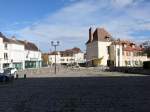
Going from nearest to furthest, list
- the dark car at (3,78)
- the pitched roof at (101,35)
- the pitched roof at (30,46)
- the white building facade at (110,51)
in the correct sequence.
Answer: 1. the dark car at (3,78)
2. the white building facade at (110,51)
3. the pitched roof at (101,35)
4. the pitched roof at (30,46)

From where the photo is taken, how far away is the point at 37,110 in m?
17.9

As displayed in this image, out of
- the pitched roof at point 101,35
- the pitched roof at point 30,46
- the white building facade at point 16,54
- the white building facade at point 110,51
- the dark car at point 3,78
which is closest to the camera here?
the dark car at point 3,78

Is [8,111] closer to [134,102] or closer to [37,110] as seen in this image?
[37,110]

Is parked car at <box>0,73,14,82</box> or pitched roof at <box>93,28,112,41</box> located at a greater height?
pitched roof at <box>93,28,112,41</box>

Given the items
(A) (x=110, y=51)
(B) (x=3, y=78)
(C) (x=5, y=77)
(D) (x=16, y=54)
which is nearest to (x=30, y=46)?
(D) (x=16, y=54)

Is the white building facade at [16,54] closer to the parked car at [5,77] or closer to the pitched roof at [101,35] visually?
the pitched roof at [101,35]

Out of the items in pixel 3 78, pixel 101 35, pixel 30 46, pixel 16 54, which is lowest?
pixel 3 78

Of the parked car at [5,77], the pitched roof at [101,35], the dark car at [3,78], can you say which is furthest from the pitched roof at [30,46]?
the dark car at [3,78]

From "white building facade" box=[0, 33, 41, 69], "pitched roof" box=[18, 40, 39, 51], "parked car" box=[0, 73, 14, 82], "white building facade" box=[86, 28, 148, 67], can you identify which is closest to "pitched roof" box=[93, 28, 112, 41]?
"white building facade" box=[86, 28, 148, 67]

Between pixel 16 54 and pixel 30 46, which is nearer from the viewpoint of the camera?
pixel 16 54

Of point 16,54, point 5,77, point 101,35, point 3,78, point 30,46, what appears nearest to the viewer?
point 3,78

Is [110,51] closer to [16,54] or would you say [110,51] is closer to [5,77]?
[16,54]

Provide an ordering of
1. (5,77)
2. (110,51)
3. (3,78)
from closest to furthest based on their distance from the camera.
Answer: (3,78) → (5,77) → (110,51)

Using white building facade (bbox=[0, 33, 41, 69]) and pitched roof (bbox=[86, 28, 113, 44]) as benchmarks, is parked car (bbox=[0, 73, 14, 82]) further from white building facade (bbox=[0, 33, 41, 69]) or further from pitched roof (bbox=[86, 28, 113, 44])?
pitched roof (bbox=[86, 28, 113, 44])
